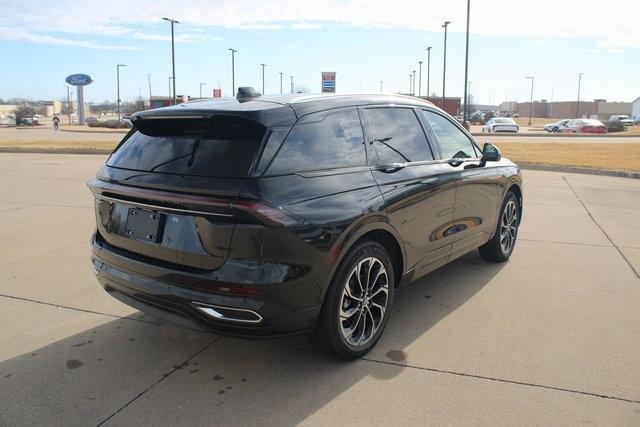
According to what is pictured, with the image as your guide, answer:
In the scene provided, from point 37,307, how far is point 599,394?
13.6 feet

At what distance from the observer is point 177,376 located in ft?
11.2

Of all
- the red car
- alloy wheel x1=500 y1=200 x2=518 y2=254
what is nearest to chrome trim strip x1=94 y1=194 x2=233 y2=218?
alloy wheel x1=500 y1=200 x2=518 y2=254

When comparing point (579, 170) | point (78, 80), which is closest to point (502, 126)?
point (579, 170)

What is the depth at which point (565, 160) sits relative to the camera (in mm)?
17469

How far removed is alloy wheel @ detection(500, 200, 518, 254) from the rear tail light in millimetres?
3475

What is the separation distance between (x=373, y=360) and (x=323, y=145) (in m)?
1.45

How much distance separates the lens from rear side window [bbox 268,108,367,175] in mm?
3227

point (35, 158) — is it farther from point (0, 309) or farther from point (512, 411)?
point (512, 411)

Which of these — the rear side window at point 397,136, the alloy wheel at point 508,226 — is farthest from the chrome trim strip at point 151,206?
the alloy wheel at point 508,226

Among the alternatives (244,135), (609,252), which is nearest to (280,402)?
(244,135)

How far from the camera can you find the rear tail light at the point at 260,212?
2939mm

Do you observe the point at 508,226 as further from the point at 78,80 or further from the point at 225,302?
the point at 78,80

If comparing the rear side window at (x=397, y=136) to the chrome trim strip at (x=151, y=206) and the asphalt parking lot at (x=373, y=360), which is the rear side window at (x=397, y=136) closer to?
the asphalt parking lot at (x=373, y=360)

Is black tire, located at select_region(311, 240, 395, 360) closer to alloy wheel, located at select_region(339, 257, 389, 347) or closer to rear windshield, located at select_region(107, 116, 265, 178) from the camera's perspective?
alloy wheel, located at select_region(339, 257, 389, 347)
